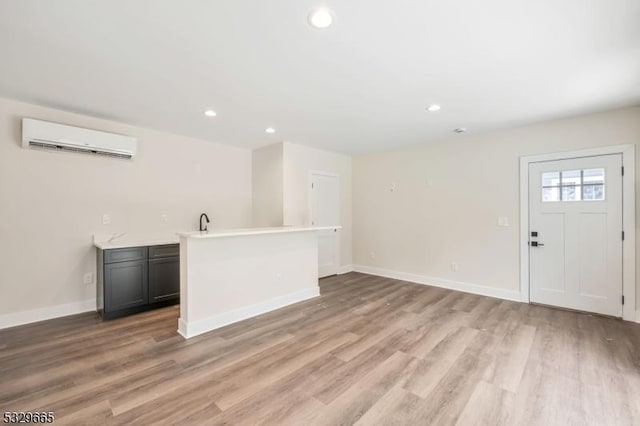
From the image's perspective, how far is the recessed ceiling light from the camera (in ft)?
5.61

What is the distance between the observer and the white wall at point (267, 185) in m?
4.85

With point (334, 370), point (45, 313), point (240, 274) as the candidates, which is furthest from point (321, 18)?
point (45, 313)

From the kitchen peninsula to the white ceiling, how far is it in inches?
62.7

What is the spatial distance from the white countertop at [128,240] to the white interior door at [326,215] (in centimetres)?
250

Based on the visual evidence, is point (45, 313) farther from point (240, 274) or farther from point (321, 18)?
point (321, 18)

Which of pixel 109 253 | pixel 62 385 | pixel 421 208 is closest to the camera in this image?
pixel 62 385

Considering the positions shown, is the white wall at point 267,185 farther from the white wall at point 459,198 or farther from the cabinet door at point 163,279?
the white wall at point 459,198

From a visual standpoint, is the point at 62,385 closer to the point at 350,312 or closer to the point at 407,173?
the point at 350,312

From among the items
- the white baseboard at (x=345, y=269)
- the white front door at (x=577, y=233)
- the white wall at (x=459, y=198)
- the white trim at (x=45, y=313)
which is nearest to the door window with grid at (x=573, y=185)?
the white front door at (x=577, y=233)

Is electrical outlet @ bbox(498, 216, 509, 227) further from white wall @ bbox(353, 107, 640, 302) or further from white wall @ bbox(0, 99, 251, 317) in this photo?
white wall @ bbox(0, 99, 251, 317)

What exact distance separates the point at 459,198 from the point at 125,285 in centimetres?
502

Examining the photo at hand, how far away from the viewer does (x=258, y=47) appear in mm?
2084

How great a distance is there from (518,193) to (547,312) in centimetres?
164

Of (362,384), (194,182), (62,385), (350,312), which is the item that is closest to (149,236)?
→ (194,182)
